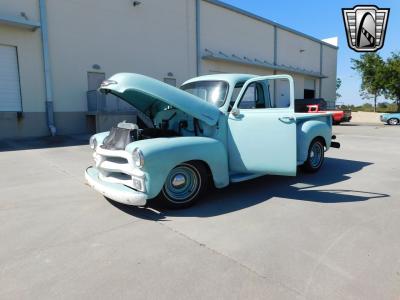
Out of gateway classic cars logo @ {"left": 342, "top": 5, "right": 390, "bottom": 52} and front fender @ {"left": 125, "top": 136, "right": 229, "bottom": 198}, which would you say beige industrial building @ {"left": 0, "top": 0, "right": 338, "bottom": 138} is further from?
gateway classic cars logo @ {"left": 342, "top": 5, "right": 390, "bottom": 52}

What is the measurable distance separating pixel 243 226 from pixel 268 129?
1.54 meters

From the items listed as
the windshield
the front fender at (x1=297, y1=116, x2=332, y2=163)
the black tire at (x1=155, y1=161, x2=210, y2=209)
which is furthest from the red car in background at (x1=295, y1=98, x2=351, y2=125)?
the black tire at (x1=155, y1=161, x2=210, y2=209)

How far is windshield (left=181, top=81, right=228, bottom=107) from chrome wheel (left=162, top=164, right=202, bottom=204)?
1.31 meters

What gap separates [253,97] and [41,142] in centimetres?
918

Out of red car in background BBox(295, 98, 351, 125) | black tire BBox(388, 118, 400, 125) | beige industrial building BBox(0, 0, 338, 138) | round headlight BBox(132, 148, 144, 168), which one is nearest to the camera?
round headlight BBox(132, 148, 144, 168)

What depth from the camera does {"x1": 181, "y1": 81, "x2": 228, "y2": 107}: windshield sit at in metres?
5.23

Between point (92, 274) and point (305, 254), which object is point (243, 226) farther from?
point (92, 274)

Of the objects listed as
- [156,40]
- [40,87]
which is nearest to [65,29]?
[40,87]

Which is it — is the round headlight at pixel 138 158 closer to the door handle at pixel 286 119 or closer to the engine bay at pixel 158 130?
the engine bay at pixel 158 130

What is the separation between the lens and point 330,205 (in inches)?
179

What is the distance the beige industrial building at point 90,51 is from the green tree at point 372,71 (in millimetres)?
26372

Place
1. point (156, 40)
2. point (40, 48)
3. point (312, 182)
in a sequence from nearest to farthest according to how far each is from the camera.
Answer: point (312, 182), point (40, 48), point (156, 40)

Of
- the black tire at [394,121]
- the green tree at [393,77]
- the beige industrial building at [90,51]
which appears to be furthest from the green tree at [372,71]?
the beige industrial building at [90,51]

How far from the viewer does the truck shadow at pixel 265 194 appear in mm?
4336
